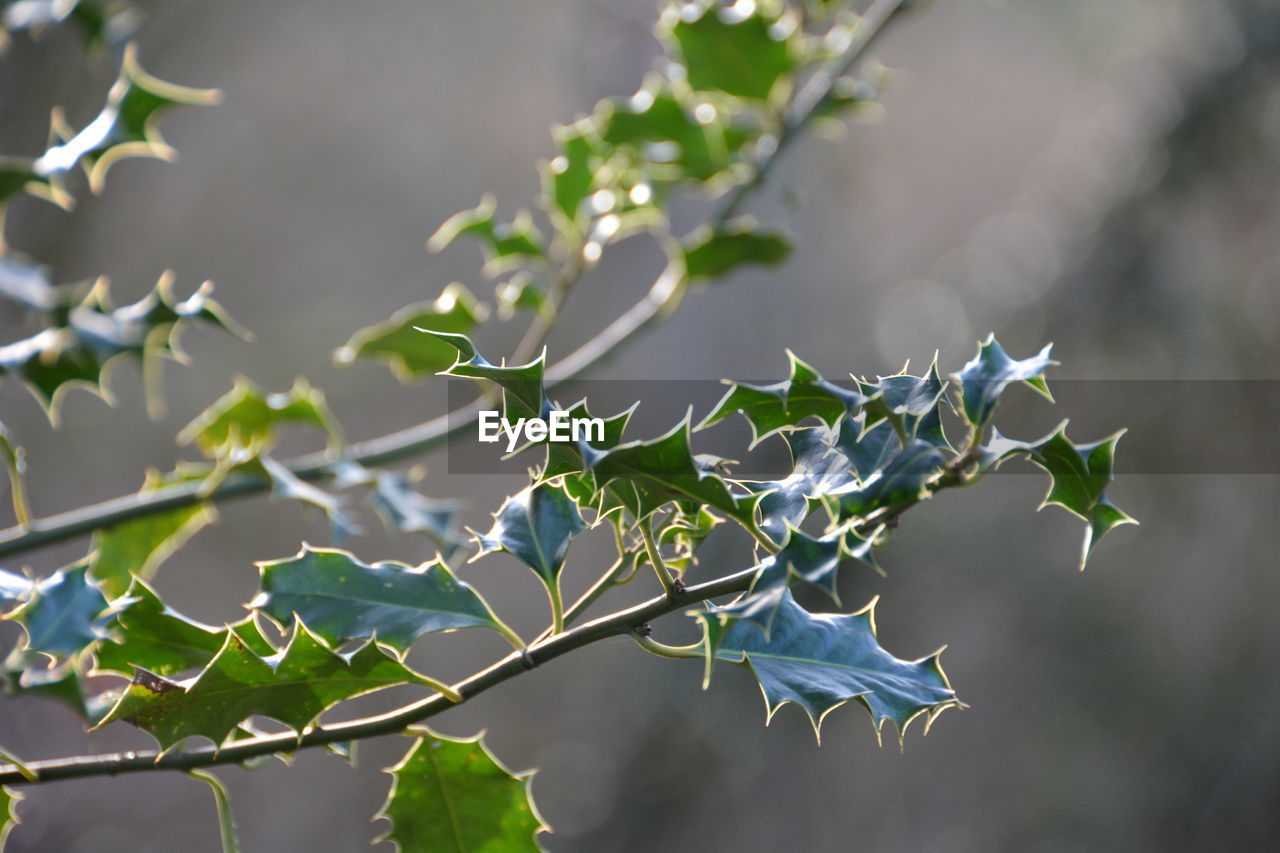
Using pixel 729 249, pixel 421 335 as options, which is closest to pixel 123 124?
pixel 421 335

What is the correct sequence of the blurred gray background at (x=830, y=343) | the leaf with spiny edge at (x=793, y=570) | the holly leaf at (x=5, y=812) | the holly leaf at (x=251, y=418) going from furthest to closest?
the blurred gray background at (x=830, y=343) → the holly leaf at (x=251, y=418) → the holly leaf at (x=5, y=812) → the leaf with spiny edge at (x=793, y=570)

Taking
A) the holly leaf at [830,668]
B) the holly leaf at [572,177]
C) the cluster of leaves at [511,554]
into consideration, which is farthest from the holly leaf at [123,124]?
the holly leaf at [830,668]

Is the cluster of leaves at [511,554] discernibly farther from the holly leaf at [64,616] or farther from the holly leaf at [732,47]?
the holly leaf at [732,47]

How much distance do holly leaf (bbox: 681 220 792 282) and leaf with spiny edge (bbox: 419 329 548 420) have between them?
473mm

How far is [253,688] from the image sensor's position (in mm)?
365

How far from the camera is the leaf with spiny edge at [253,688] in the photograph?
361 mm

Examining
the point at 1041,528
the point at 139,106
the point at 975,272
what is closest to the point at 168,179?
the point at 975,272

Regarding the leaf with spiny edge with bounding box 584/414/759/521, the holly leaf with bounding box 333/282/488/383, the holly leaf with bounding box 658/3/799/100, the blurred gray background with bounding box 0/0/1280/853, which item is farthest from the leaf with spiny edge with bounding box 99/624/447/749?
the holly leaf with bounding box 658/3/799/100

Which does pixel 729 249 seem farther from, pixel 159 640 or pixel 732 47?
pixel 159 640

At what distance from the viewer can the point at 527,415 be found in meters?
0.31

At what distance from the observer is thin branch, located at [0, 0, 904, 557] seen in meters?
0.54

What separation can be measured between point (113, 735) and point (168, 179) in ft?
6.62

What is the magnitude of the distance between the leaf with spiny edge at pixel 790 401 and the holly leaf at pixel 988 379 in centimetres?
4

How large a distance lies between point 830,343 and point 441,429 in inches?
87.2
